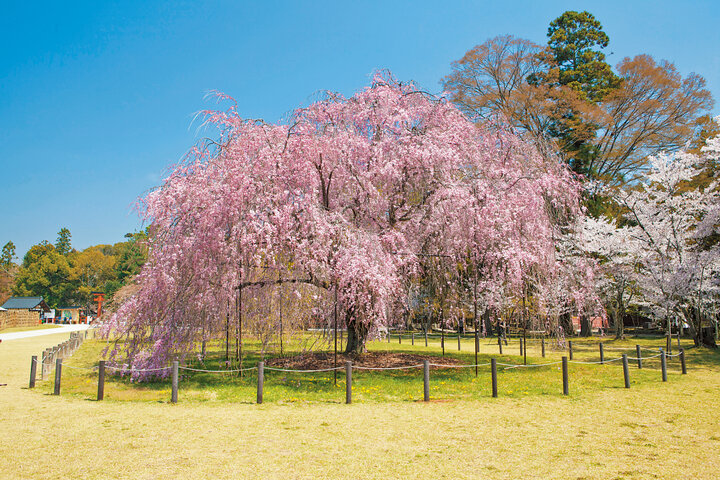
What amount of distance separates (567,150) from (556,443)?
28041 mm

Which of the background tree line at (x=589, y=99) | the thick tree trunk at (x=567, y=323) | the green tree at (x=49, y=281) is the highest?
the background tree line at (x=589, y=99)

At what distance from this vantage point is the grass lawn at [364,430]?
5797 millimetres

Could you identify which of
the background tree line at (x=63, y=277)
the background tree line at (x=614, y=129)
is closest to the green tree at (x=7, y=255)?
the background tree line at (x=63, y=277)

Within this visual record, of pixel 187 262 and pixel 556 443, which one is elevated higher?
pixel 187 262

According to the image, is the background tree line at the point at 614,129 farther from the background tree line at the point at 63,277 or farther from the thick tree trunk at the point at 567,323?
the background tree line at the point at 63,277

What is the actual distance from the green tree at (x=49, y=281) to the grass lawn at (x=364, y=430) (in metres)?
77.6

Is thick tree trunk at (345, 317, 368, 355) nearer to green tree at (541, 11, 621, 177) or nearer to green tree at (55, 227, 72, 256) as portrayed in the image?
green tree at (541, 11, 621, 177)

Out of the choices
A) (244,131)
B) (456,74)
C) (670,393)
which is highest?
(456,74)

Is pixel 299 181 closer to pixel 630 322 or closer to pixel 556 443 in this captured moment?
pixel 556 443

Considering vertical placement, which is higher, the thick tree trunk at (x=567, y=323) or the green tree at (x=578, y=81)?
the green tree at (x=578, y=81)

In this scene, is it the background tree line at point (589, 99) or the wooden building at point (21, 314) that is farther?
the wooden building at point (21, 314)

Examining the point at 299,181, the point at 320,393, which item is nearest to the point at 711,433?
the point at 320,393

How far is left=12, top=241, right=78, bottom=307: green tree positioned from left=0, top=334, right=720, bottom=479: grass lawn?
3056 inches

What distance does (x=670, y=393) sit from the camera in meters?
11.3
